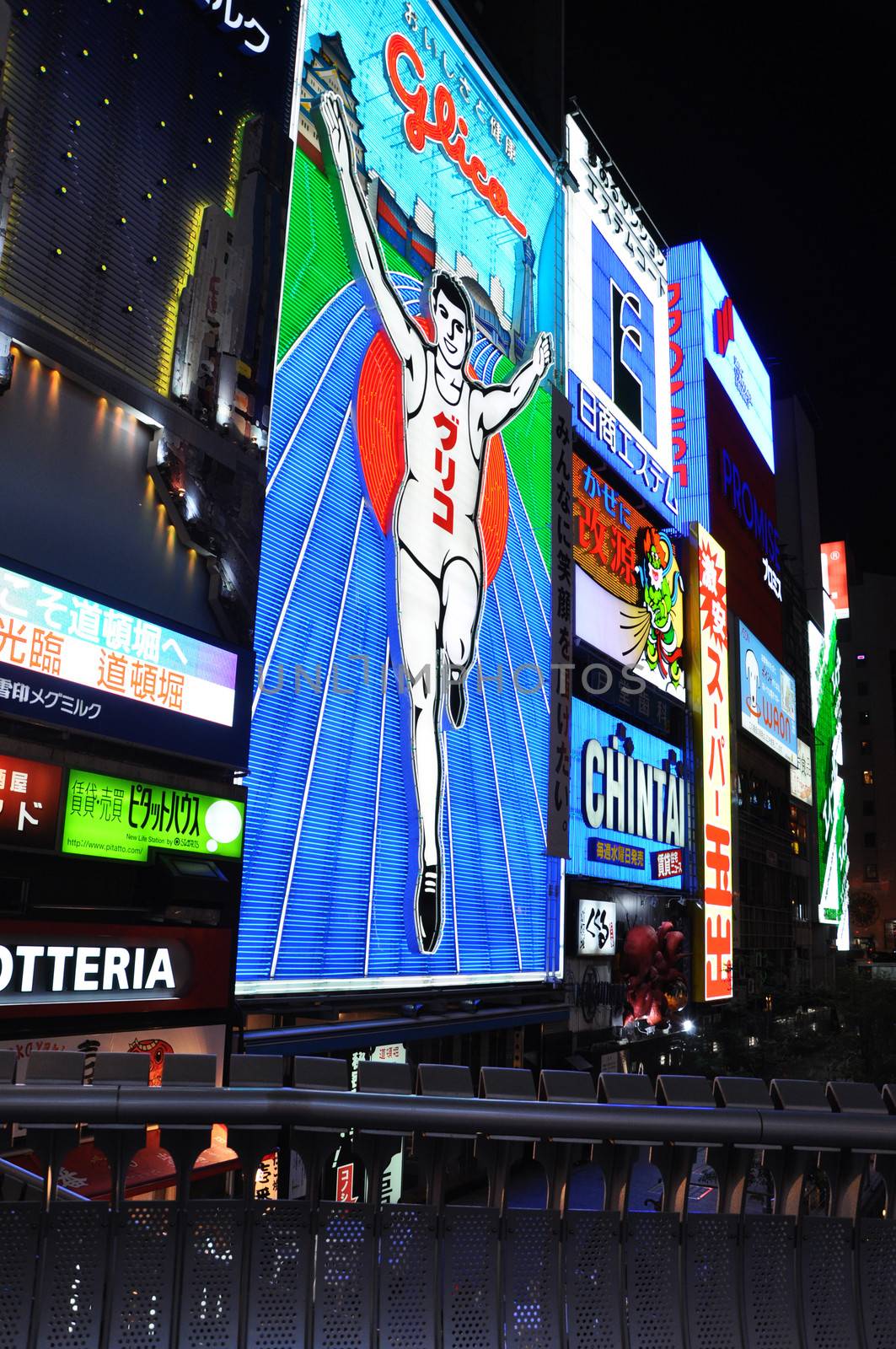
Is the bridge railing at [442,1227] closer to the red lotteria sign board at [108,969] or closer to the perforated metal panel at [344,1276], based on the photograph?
the perforated metal panel at [344,1276]

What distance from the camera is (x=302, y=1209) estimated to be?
12.1 feet

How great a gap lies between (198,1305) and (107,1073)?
0.78 m

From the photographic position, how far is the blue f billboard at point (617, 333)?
2541cm

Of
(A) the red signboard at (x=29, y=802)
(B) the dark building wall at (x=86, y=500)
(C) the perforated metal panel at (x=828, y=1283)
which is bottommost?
(C) the perforated metal panel at (x=828, y=1283)

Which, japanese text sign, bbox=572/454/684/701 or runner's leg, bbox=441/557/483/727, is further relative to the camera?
japanese text sign, bbox=572/454/684/701

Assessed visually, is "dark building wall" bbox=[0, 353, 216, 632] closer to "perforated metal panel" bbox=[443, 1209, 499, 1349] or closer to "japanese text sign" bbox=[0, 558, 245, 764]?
"japanese text sign" bbox=[0, 558, 245, 764]

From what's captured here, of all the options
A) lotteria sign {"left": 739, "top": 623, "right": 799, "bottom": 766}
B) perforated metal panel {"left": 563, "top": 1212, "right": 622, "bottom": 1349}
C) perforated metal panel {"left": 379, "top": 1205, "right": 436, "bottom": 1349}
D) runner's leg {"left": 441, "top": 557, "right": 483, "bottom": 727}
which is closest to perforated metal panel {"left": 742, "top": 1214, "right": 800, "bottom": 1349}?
perforated metal panel {"left": 563, "top": 1212, "right": 622, "bottom": 1349}

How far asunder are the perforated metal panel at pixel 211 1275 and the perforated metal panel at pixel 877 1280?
2253mm

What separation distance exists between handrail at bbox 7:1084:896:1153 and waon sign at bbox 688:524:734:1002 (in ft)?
86.9

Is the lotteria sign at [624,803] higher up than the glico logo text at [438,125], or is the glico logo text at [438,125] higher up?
the glico logo text at [438,125]

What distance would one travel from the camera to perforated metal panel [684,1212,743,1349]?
3879 mm

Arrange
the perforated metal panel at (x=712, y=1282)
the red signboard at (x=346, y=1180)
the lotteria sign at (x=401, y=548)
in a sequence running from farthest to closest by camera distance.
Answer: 1. the lotteria sign at (x=401, y=548)
2. the red signboard at (x=346, y=1180)
3. the perforated metal panel at (x=712, y=1282)

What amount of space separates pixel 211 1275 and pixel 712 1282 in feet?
5.75

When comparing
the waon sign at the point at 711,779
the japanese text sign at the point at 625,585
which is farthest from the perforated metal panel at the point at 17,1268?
the waon sign at the point at 711,779
